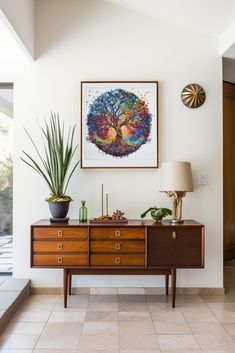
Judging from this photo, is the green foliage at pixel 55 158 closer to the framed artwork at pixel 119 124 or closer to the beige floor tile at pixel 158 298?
the framed artwork at pixel 119 124

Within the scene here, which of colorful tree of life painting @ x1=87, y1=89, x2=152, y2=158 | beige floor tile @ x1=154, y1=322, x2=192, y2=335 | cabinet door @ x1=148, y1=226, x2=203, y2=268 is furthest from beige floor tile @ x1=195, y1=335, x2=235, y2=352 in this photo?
colorful tree of life painting @ x1=87, y1=89, x2=152, y2=158

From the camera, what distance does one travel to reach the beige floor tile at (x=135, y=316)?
10.4 ft

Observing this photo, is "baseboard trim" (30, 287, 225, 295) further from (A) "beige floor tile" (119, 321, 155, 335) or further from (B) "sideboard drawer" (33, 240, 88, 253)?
(A) "beige floor tile" (119, 321, 155, 335)

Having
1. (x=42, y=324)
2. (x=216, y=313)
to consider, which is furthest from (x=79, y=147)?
(x=216, y=313)

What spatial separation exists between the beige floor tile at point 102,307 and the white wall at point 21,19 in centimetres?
245

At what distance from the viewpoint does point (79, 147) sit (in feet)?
12.7

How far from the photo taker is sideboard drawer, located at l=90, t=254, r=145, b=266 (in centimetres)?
339

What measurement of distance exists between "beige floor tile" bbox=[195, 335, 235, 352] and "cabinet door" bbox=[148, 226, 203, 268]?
2.36ft

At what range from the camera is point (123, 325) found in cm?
303

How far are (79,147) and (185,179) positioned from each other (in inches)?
43.9

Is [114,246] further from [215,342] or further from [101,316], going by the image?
[215,342]

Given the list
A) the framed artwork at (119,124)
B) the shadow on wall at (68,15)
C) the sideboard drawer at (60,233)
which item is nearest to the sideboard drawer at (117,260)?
the sideboard drawer at (60,233)

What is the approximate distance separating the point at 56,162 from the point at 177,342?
6.33 ft

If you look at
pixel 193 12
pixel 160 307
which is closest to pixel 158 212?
pixel 160 307
